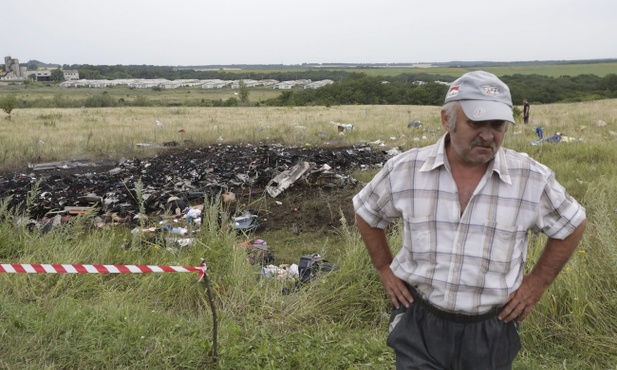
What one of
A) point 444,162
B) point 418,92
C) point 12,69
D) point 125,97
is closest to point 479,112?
point 444,162

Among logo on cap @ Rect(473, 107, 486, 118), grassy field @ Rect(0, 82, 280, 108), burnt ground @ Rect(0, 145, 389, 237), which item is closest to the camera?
logo on cap @ Rect(473, 107, 486, 118)

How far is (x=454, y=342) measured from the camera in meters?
2.15

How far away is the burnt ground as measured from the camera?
28.2 ft

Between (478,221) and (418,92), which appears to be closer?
(478,221)

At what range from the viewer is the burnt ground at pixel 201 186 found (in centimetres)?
859

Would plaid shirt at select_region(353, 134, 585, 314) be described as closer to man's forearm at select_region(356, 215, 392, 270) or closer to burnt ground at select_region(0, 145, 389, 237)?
man's forearm at select_region(356, 215, 392, 270)

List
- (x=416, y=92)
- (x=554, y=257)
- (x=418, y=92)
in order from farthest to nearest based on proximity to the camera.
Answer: (x=416, y=92)
(x=418, y=92)
(x=554, y=257)

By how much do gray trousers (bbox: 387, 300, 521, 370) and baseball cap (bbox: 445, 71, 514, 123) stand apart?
85cm

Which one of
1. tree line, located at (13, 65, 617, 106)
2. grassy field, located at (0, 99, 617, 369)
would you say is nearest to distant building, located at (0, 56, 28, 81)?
tree line, located at (13, 65, 617, 106)

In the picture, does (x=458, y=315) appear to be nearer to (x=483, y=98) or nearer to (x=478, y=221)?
(x=478, y=221)

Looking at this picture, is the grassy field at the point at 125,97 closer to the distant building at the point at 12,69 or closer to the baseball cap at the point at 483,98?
the distant building at the point at 12,69

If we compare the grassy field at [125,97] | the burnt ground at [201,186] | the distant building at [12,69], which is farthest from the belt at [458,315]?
the distant building at [12,69]

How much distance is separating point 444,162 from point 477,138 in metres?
0.16

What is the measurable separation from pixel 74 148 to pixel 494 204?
15.5 m
